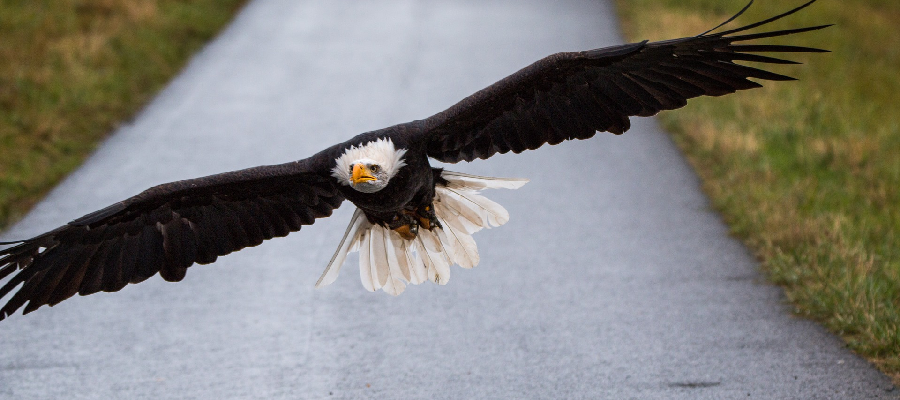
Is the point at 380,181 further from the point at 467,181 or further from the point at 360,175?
the point at 467,181

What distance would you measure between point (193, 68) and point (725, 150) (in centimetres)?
620

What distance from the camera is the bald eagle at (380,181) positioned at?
4359 mm

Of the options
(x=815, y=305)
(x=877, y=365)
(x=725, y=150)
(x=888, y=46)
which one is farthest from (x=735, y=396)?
(x=888, y=46)

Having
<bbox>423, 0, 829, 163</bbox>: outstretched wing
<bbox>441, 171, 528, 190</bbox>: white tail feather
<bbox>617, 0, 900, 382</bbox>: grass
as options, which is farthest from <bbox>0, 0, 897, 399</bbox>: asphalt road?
<bbox>423, 0, 829, 163</bbox>: outstretched wing

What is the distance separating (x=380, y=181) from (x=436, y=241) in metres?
0.99

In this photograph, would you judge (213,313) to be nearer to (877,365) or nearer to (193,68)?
(877,365)

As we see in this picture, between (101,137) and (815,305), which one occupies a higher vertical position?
(101,137)

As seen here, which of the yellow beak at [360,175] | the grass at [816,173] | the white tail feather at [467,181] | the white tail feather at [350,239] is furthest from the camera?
the white tail feather at [467,181]

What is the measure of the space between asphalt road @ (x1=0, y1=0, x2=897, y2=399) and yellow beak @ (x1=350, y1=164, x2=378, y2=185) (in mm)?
947

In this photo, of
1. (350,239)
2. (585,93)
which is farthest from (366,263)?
(585,93)

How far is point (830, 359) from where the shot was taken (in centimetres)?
426

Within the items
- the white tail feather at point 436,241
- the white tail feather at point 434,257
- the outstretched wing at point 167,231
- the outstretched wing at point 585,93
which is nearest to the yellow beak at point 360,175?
the outstretched wing at point 167,231

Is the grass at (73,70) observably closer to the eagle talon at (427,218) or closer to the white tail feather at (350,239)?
the white tail feather at (350,239)

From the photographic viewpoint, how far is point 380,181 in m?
4.40
